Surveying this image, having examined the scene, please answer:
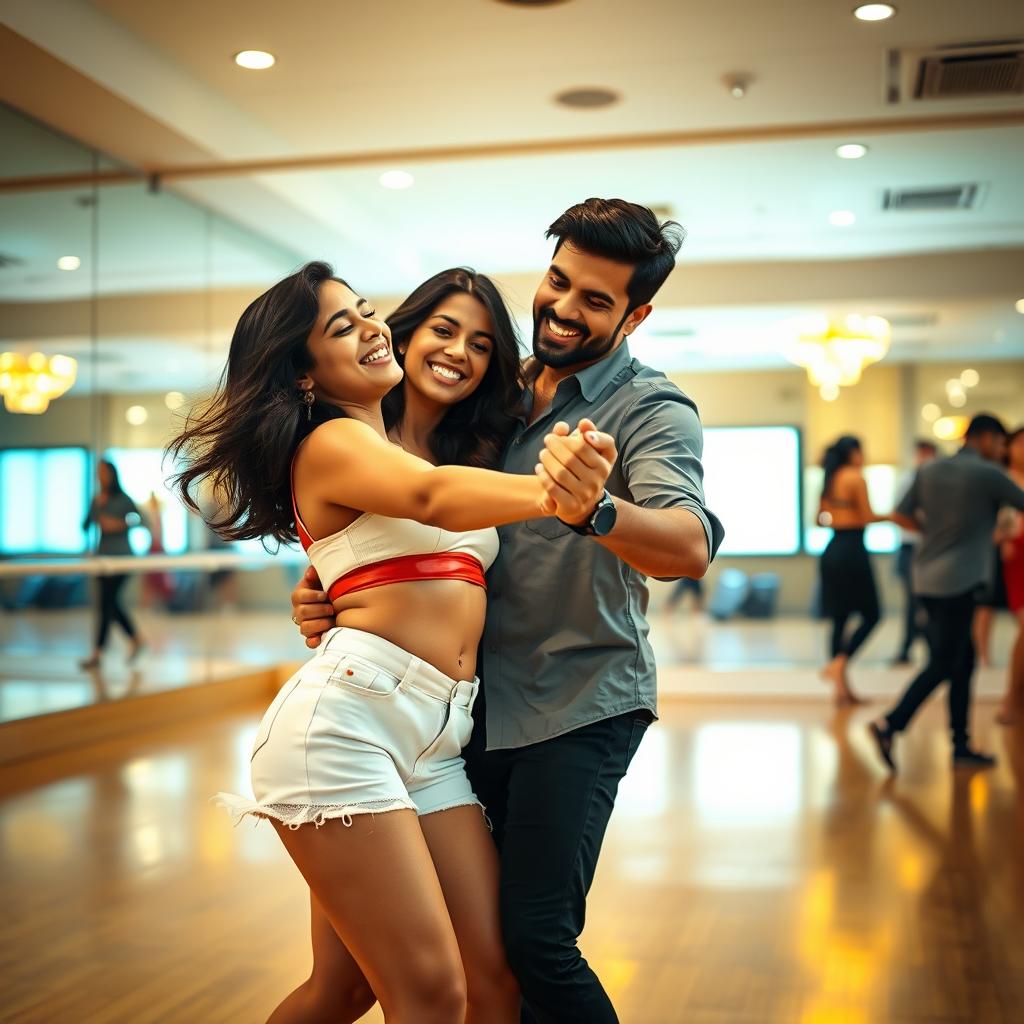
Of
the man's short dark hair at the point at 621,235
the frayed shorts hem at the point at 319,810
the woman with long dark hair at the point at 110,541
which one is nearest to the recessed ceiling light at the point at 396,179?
the woman with long dark hair at the point at 110,541

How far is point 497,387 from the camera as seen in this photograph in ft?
7.51

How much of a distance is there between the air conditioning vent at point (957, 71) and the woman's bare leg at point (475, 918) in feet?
15.3

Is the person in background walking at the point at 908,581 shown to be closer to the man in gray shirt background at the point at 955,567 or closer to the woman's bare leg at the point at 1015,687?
the woman's bare leg at the point at 1015,687

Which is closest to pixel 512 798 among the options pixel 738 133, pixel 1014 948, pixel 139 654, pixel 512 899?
pixel 512 899

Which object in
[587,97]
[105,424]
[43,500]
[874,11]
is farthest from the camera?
[105,424]

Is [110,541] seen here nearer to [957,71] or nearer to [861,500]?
[861,500]

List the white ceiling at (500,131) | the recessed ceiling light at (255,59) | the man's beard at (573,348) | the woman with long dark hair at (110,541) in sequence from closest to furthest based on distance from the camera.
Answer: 1. the man's beard at (573,348)
2. the white ceiling at (500,131)
3. the recessed ceiling light at (255,59)
4. the woman with long dark hair at (110,541)

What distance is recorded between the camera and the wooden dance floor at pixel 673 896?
10.3 ft

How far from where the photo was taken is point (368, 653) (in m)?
1.91

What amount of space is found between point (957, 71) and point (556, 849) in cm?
485

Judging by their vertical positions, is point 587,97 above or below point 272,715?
above

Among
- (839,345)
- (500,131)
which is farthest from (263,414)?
(839,345)

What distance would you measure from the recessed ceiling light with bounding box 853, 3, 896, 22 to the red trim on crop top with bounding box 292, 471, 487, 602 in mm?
3947

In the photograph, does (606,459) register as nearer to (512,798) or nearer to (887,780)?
(512,798)
